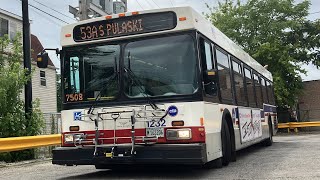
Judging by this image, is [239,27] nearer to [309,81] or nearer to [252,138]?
[309,81]

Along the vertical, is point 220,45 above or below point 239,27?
below

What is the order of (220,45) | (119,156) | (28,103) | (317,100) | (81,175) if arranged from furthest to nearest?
(317,100) < (28,103) < (220,45) < (81,175) < (119,156)

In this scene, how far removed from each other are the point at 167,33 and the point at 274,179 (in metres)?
3.24

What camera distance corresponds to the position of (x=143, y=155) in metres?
7.29

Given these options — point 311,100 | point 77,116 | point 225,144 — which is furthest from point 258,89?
point 311,100

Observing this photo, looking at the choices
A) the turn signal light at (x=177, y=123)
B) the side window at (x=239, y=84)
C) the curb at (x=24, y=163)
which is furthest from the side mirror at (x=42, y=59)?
the side window at (x=239, y=84)

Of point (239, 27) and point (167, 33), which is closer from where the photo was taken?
point (167, 33)

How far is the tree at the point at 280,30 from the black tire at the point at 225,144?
862 inches

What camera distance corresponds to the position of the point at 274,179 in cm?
746

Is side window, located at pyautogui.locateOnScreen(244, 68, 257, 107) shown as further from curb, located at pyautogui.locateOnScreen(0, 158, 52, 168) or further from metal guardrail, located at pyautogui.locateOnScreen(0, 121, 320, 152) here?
curb, located at pyautogui.locateOnScreen(0, 158, 52, 168)

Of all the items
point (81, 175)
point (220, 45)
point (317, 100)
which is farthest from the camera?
point (317, 100)

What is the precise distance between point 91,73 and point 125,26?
3.62ft

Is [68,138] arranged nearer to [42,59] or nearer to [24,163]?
[42,59]

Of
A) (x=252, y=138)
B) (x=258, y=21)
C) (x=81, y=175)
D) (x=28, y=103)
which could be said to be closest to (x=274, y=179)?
(x=81, y=175)
